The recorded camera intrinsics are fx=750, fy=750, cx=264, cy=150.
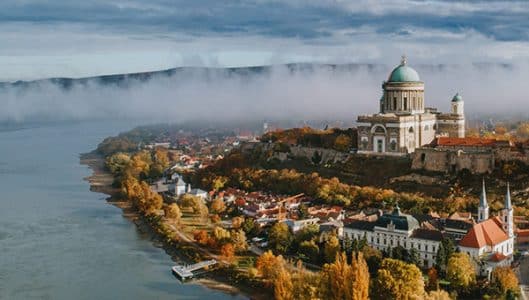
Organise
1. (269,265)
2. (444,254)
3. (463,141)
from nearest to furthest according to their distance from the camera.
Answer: (444,254) → (269,265) → (463,141)

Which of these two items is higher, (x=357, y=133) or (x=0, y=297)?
(x=357, y=133)

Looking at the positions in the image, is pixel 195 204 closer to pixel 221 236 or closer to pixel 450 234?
pixel 221 236

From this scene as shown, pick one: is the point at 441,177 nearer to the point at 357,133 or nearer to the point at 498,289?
the point at 357,133

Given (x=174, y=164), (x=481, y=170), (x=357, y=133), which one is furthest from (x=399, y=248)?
(x=174, y=164)

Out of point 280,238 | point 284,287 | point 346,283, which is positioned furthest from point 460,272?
point 280,238

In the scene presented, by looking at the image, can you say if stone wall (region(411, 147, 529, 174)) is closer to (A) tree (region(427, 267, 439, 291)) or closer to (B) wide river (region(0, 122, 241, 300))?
(A) tree (region(427, 267, 439, 291))

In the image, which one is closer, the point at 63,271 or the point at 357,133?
the point at 63,271
